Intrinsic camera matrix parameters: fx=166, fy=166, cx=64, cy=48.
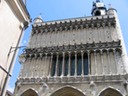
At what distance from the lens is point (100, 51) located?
616 inches

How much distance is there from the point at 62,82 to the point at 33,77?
292cm

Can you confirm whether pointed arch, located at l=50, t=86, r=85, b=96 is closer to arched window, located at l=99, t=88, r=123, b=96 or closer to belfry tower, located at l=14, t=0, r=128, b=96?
belfry tower, located at l=14, t=0, r=128, b=96

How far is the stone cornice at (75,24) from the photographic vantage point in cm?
1819

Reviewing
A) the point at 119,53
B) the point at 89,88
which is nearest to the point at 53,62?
the point at 89,88

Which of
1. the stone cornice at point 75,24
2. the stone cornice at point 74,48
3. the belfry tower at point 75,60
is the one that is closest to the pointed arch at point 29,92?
the belfry tower at point 75,60

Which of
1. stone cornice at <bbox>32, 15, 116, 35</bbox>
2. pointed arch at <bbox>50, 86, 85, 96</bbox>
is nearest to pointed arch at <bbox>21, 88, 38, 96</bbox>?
pointed arch at <bbox>50, 86, 85, 96</bbox>

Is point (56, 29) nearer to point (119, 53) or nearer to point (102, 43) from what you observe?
point (102, 43)

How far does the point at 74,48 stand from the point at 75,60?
1.32 metres

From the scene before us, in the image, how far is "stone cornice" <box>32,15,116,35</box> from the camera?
18188mm

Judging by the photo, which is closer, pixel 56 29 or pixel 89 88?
pixel 89 88

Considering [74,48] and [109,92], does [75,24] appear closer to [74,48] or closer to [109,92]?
[74,48]

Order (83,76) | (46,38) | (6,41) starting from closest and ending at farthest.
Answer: (6,41)
(83,76)
(46,38)

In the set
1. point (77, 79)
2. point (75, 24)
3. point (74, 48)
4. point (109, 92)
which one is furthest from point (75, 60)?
point (75, 24)

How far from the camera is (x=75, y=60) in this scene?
15844mm
